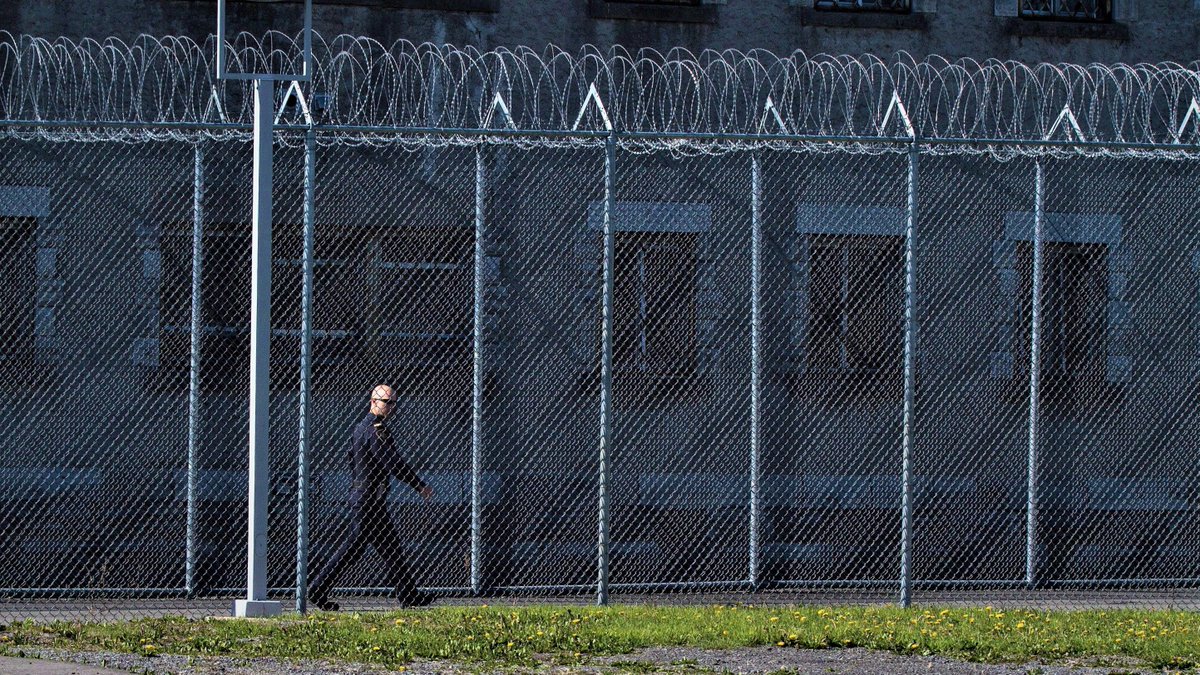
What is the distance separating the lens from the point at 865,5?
17719 mm

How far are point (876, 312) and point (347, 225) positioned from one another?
4.83 metres

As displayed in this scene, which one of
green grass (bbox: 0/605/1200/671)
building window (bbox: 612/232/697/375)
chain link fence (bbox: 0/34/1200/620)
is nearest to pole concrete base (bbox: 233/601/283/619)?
green grass (bbox: 0/605/1200/671)

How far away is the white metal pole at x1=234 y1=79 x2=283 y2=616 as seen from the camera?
399 inches

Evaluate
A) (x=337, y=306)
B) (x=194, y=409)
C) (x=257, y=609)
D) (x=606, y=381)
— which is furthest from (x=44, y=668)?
(x=337, y=306)

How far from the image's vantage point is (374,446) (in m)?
11.3

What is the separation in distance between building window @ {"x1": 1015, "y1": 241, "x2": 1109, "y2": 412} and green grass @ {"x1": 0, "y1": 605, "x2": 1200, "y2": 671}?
621cm

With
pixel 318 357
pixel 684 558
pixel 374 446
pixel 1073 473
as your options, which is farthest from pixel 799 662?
pixel 1073 473

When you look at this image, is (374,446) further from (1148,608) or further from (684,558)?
(1148,608)

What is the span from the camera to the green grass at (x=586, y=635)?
8.80 metres

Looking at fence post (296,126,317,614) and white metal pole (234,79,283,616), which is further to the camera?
fence post (296,126,317,614)

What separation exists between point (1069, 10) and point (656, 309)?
580 centimetres

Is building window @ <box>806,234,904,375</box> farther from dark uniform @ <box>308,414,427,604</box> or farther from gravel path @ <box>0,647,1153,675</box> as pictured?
gravel path @ <box>0,647,1153,675</box>

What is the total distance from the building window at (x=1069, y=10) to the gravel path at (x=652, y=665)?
Result: 10.6 m

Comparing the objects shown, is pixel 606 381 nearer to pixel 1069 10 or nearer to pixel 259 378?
pixel 259 378
